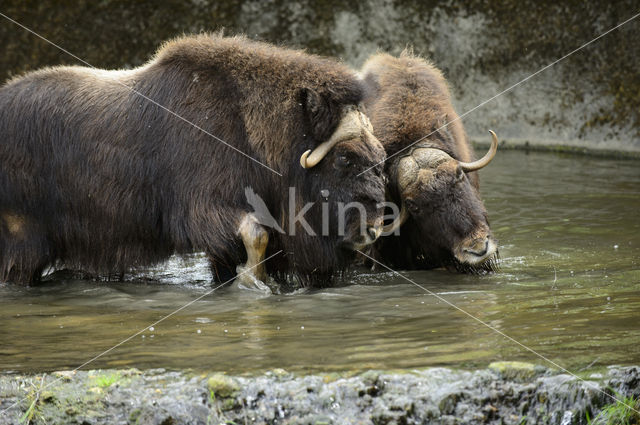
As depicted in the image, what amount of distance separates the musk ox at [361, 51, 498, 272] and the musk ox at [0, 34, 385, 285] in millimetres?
319

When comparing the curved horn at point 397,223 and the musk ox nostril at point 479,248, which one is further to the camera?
the curved horn at point 397,223

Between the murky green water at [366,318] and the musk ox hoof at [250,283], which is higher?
the musk ox hoof at [250,283]

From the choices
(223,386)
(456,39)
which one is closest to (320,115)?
(223,386)

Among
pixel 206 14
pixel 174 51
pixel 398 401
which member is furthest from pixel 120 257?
pixel 206 14

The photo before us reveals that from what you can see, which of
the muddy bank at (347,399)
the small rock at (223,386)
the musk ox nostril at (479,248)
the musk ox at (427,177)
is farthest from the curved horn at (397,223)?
the small rock at (223,386)

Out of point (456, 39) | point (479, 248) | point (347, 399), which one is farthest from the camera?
point (456, 39)

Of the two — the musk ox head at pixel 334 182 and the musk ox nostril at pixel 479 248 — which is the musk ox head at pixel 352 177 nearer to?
the musk ox head at pixel 334 182

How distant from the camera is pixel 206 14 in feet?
32.0

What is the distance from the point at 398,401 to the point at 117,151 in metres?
2.33

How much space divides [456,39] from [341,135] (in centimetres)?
568

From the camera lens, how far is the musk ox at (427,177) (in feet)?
15.0

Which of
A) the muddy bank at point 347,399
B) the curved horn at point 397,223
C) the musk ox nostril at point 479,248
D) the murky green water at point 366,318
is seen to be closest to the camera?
the muddy bank at point 347,399

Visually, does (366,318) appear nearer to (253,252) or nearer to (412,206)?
(253,252)

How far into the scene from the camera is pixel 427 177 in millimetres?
4566
